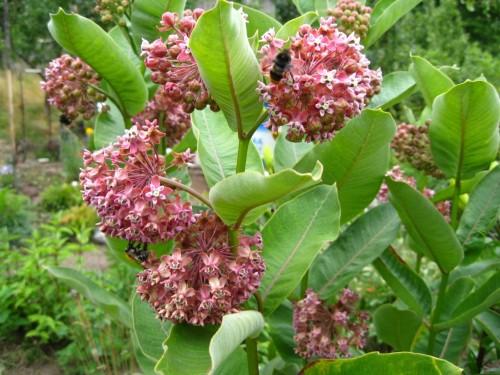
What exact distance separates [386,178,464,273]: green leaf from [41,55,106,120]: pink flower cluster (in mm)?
887

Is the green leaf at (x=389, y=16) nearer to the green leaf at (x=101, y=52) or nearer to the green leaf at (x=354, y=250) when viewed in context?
the green leaf at (x=354, y=250)

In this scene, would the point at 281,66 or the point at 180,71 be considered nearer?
the point at 281,66

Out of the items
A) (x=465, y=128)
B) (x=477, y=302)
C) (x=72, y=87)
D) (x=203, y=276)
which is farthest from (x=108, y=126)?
(x=477, y=302)

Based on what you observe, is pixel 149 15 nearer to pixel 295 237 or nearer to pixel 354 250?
pixel 295 237

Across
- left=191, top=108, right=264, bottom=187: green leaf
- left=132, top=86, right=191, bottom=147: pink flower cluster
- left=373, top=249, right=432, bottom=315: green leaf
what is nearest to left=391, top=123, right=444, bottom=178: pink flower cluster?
left=373, top=249, right=432, bottom=315: green leaf

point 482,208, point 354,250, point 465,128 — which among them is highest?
point 465,128

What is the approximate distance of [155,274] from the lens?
1.11 m

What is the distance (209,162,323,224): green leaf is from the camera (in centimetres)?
95

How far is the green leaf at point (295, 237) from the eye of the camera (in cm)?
130

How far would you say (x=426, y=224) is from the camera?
145 centimetres

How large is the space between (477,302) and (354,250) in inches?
12.8

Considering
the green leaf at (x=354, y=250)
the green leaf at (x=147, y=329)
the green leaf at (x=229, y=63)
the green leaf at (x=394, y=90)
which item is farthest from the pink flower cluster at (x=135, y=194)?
the green leaf at (x=394, y=90)

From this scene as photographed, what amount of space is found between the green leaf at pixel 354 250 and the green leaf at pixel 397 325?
194 millimetres

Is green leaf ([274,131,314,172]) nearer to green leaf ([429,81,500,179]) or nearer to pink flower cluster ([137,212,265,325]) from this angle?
green leaf ([429,81,500,179])
